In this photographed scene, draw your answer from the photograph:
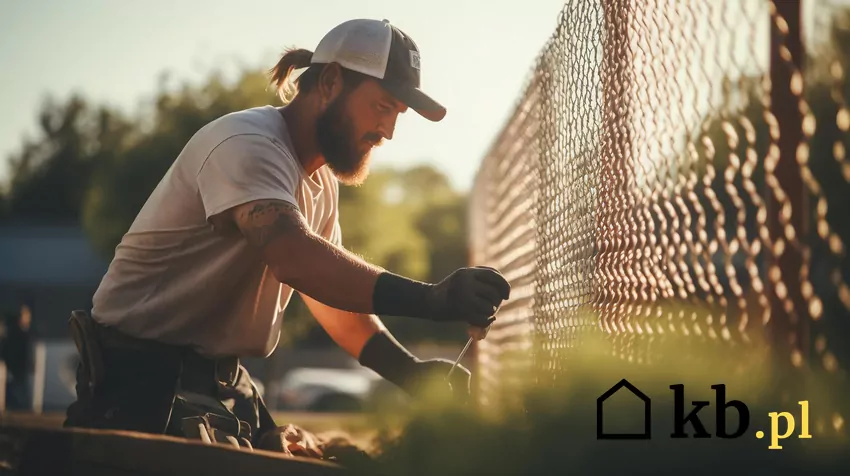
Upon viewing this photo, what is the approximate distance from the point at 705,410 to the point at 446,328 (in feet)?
168

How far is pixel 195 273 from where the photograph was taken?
3799mm

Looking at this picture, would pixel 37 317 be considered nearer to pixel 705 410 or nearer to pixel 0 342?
pixel 0 342

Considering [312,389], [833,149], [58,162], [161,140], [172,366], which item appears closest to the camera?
[833,149]

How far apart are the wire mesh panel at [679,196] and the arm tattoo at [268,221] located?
73 centimetres

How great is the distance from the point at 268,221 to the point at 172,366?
71 centimetres

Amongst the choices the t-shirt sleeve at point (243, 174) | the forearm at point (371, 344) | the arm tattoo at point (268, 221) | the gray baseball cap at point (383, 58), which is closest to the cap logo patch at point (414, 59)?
the gray baseball cap at point (383, 58)

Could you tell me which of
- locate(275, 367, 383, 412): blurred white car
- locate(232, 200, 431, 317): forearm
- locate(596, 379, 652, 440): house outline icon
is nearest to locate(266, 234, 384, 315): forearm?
locate(232, 200, 431, 317): forearm

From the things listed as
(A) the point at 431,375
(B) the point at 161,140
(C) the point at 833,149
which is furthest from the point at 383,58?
(B) the point at 161,140

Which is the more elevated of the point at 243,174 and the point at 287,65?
the point at 287,65

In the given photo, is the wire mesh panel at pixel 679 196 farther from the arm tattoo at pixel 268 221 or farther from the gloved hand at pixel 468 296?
the arm tattoo at pixel 268 221

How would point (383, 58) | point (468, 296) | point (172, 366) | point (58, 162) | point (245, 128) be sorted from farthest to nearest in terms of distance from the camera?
point (58, 162) < point (383, 58) < point (172, 366) < point (245, 128) < point (468, 296)

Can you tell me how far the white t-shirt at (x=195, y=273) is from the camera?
3.72 m

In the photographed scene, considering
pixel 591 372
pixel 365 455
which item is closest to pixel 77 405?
pixel 365 455

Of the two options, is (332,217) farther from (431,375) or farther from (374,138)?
(431,375)
